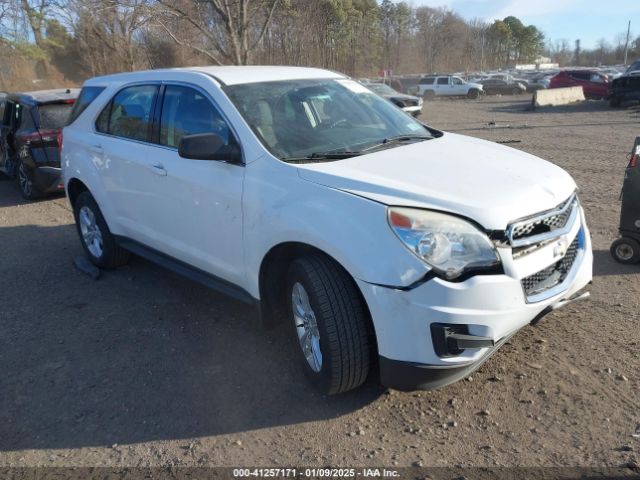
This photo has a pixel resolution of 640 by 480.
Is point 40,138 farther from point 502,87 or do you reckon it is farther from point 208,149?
point 502,87

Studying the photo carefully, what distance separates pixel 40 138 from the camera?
8.35 m

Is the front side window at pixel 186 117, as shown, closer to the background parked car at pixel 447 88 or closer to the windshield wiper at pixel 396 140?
the windshield wiper at pixel 396 140

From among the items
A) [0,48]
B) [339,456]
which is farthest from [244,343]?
[0,48]

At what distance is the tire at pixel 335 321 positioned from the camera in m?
2.88

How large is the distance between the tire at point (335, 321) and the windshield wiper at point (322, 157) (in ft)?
2.07

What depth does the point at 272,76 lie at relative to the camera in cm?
412

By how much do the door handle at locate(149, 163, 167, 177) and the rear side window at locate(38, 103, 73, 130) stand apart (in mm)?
5198

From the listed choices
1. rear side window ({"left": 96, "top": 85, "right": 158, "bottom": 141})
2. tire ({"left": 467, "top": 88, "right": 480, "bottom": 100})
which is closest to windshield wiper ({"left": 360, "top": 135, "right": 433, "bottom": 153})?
rear side window ({"left": 96, "top": 85, "right": 158, "bottom": 141})

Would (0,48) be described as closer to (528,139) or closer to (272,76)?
(528,139)

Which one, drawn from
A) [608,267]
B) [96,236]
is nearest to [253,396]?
[96,236]

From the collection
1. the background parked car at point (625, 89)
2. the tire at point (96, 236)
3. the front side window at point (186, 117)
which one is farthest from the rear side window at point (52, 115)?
the background parked car at point (625, 89)

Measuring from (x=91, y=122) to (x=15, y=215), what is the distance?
3852 millimetres

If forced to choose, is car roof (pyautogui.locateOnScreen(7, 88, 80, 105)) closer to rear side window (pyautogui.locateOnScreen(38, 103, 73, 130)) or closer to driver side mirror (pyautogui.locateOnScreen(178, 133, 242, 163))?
rear side window (pyautogui.locateOnScreen(38, 103, 73, 130))

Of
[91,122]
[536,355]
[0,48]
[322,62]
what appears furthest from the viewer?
[322,62]
